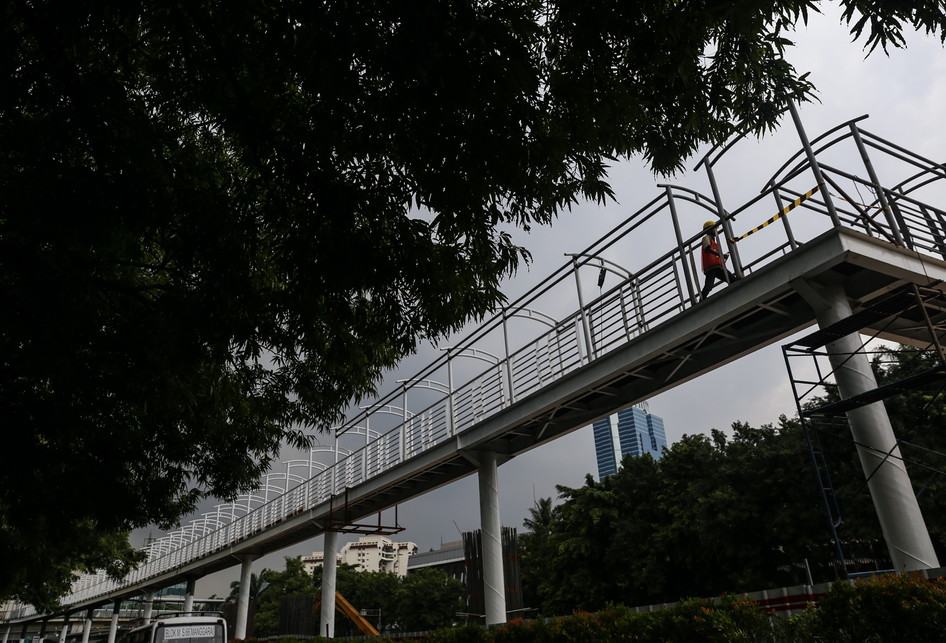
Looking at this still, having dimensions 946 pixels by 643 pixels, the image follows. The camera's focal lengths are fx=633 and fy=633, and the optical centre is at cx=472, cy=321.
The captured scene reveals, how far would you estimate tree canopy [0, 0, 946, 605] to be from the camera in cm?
343

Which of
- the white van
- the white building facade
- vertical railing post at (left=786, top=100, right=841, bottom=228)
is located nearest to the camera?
vertical railing post at (left=786, top=100, right=841, bottom=228)

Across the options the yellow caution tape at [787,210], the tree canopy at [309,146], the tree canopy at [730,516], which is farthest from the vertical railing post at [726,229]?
the tree canopy at [730,516]

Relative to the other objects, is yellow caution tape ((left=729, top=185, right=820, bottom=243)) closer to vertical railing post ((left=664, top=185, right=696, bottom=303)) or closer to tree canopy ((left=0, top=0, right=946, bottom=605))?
vertical railing post ((left=664, top=185, right=696, bottom=303))

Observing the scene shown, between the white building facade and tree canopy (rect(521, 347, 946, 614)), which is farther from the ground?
the white building facade

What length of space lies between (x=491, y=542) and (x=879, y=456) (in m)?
8.49

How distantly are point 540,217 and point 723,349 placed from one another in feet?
23.4

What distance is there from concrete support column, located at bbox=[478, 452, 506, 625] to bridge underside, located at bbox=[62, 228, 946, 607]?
16.7 inches

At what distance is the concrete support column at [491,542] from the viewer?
1372cm

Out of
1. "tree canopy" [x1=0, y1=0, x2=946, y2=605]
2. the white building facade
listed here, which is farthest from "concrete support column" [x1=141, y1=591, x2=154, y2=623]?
the white building facade

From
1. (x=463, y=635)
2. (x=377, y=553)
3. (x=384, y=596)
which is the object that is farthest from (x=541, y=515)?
(x=377, y=553)

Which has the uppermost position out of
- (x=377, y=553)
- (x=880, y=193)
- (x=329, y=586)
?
(x=377, y=553)

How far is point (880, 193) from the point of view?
890cm

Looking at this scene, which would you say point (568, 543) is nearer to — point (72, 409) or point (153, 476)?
point (153, 476)

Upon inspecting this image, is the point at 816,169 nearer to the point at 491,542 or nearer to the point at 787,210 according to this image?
the point at 787,210
